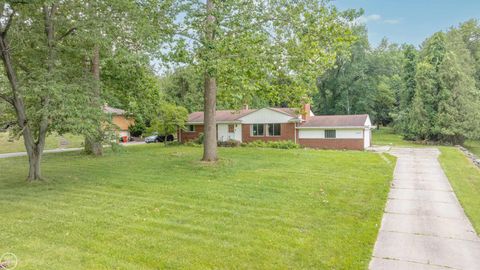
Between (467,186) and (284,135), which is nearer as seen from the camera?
(467,186)

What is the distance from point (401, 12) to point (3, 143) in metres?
31.0

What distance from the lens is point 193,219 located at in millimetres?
6699

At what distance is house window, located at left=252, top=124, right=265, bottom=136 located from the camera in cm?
2720

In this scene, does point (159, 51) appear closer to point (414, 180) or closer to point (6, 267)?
point (6, 267)

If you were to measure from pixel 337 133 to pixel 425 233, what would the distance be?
62.7ft

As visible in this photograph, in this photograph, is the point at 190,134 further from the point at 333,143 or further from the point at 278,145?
the point at 333,143

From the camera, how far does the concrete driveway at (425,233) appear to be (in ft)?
16.1

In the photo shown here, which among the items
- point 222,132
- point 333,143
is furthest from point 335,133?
point 222,132

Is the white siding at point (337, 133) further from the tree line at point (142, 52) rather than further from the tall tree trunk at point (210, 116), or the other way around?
the tall tree trunk at point (210, 116)

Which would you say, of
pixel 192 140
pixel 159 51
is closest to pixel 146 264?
pixel 159 51

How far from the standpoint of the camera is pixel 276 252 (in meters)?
5.05

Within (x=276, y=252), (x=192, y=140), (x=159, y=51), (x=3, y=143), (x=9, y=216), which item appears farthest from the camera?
(x=192, y=140)

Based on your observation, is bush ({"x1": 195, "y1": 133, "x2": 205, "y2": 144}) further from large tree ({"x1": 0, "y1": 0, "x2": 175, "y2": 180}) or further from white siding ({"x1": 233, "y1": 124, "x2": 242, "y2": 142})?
large tree ({"x1": 0, "y1": 0, "x2": 175, "y2": 180})

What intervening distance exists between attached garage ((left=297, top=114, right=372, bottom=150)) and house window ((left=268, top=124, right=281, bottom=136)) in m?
1.67
